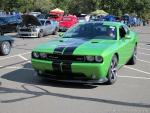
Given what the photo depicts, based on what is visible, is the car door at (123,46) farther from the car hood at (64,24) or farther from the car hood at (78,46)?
the car hood at (64,24)

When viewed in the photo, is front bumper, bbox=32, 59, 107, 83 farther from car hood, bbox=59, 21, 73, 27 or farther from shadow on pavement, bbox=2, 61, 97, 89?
car hood, bbox=59, 21, 73, 27

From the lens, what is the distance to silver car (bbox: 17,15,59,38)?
24.6m

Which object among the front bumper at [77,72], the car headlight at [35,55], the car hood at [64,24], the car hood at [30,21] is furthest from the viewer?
the car hood at [64,24]

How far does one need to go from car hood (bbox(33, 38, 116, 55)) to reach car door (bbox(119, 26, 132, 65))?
0.39 m

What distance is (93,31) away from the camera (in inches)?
384

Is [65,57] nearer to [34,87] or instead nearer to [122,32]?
[34,87]

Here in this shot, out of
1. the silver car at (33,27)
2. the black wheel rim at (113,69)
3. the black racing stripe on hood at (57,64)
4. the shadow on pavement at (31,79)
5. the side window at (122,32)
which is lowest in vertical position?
the silver car at (33,27)

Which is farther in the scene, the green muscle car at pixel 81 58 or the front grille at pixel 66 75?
the front grille at pixel 66 75

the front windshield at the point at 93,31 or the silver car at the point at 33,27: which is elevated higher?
the front windshield at the point at 93,31

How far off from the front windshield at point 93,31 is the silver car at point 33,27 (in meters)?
14.8

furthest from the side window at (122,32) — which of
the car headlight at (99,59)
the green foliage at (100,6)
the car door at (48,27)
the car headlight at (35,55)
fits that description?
the green foliage at (100,6)

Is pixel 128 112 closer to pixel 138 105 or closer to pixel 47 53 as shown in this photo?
pixel 138 105

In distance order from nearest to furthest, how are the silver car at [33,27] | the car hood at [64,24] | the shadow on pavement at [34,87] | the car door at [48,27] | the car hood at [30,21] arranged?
the shadow on pavement at [34,87] → the silver car at [33,27] → the car hood at [30,21] → the car door at [48,27] → the car hood at [64,24]

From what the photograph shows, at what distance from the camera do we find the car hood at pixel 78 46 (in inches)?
321
